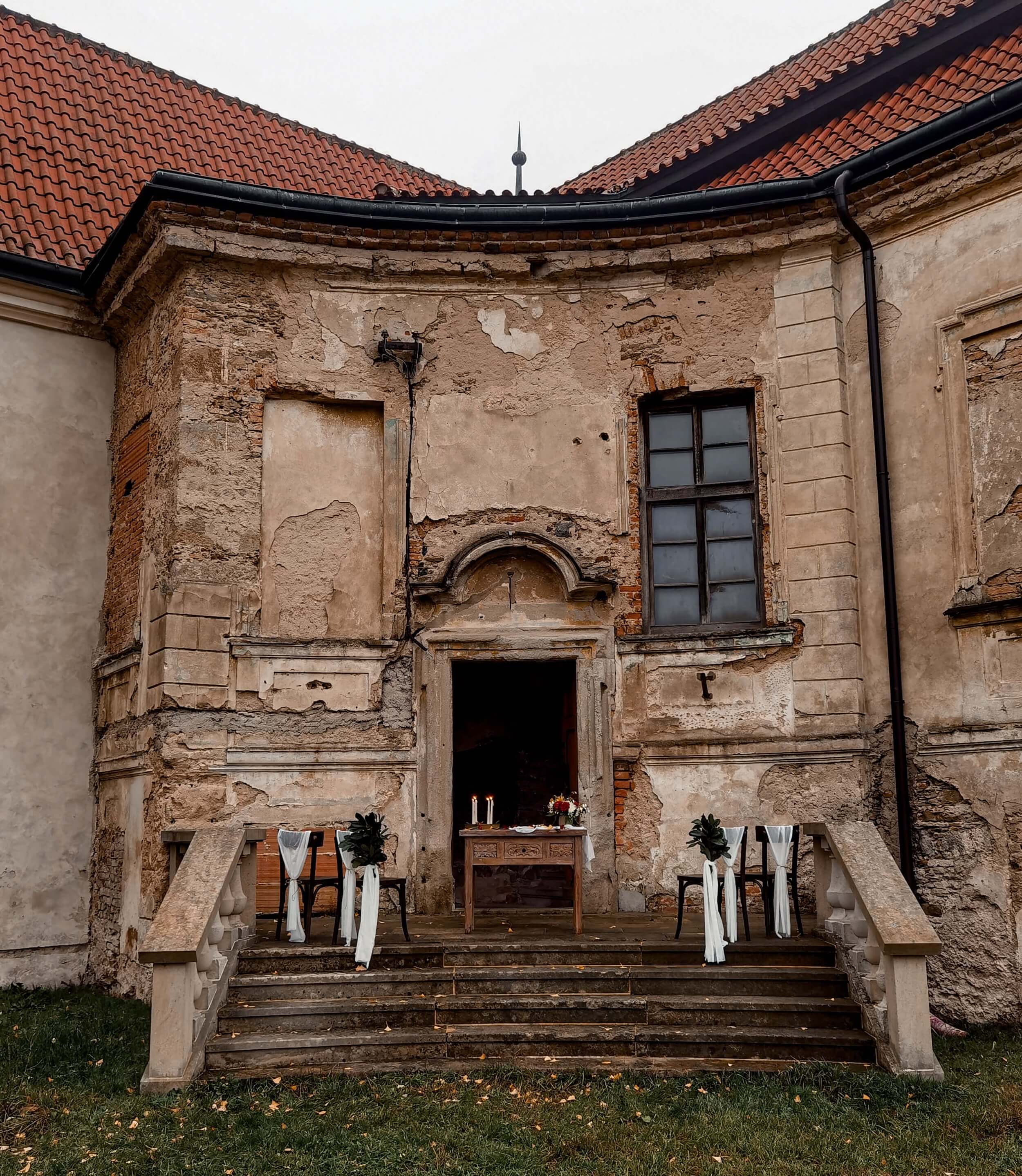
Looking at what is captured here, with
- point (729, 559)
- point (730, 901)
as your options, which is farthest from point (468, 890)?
point (729, 559)

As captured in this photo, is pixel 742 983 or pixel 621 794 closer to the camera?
pixel 742 983

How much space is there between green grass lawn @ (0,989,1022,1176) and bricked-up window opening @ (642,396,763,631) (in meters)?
4.79

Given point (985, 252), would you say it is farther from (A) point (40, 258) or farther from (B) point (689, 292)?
(A) point (40, 258)

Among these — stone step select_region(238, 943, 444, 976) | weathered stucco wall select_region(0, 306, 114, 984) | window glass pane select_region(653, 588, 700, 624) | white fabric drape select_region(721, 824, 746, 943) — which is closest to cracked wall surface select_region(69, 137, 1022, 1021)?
window glass pane select_region(653, 588, 700, 624)

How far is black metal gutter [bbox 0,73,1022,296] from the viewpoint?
11.3 meters

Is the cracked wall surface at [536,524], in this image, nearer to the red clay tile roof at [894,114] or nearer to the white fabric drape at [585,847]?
the red clay tile roof at [894,114]

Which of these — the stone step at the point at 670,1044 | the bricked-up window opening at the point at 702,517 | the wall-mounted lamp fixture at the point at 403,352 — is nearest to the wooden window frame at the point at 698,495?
the bricked-up window opening at the point at 702,517

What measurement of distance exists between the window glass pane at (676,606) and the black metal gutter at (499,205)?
12.0 ft

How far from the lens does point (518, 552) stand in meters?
11.9

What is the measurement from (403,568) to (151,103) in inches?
334

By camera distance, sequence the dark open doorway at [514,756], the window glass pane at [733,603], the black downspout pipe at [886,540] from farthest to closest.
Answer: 1. the dark open doorway at [514,756]
2. the window glass pane at [733,603]
3. the black downspout pipe at [886,540]

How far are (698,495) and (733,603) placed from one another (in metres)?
1.14

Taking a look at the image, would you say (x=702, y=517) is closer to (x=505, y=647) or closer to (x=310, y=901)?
(x=505, y=647)

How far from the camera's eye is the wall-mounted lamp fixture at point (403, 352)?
12.0 meters
